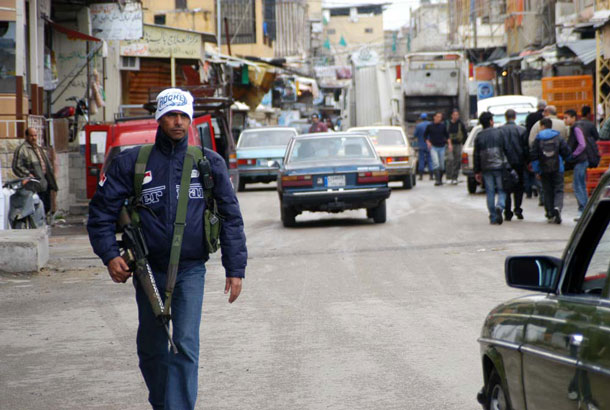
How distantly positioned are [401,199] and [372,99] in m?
15.5

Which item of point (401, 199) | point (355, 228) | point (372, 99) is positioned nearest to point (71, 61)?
point (401, 199)

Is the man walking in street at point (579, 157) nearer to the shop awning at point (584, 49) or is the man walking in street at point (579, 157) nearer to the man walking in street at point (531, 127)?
the man walking in street at point (531, 127)

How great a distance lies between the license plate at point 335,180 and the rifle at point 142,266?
13.2 meters

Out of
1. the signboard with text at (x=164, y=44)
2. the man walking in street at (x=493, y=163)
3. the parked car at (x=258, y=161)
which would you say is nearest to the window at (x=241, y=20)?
the signboard with text at (x=164, y=44)

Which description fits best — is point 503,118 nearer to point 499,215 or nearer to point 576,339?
point 499,215

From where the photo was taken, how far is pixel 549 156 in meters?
17.8

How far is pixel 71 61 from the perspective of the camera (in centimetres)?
2786

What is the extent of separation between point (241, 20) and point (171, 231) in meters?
69.6

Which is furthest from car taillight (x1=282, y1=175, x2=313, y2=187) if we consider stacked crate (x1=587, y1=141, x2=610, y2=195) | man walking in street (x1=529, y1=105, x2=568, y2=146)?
stacked crate (x1=587, y1=141, x2=610, y2=195)

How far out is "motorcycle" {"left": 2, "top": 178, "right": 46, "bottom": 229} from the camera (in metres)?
16.1

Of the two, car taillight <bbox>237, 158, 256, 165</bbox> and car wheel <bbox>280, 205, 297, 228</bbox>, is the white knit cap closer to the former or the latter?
car wheel <bbox>280, 205, 297, 228</bbox>

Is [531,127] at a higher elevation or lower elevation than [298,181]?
higher

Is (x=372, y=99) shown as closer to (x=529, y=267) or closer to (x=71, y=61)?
(x=71, y=61)

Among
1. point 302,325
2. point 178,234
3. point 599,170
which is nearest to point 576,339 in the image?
point 178,234
